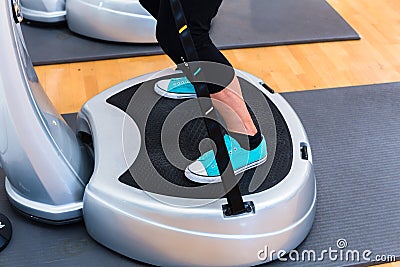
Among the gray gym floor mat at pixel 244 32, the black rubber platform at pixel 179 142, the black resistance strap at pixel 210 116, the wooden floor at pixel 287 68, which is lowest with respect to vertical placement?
the wooden floor at pixel 287 68

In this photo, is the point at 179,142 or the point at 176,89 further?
the point at 176,89

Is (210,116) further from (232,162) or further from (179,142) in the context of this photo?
(179,142)

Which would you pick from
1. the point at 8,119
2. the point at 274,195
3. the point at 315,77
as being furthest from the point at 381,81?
the point at 8,119

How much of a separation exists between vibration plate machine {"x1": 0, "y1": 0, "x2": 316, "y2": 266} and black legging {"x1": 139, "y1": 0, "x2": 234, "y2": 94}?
7.8 inches

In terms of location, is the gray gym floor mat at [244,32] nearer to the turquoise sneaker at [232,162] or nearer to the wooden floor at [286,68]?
the wooden floor at [286,68]

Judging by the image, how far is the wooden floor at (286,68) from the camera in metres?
2.26

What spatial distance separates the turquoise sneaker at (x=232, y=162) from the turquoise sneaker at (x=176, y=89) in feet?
1.21

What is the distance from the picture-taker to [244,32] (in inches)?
104

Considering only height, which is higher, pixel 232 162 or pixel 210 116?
pixel 210 116

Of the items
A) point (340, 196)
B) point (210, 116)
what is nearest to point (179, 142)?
point (210, 116)

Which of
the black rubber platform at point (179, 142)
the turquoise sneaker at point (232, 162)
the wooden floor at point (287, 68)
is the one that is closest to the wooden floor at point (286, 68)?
the wooden floor at point (287, 68)

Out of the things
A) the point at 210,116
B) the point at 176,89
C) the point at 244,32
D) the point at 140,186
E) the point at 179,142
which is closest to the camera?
the point at 210,116

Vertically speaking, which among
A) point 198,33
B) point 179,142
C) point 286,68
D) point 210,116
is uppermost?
point 198,33

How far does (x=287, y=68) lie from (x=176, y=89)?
674 mm
